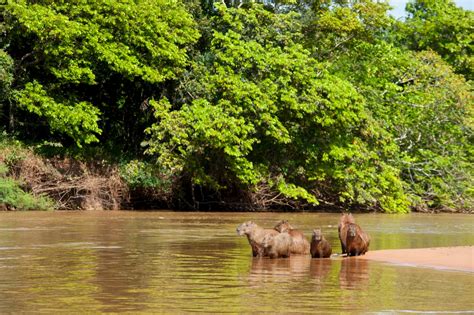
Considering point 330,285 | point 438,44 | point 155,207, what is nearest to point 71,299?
point 330,285

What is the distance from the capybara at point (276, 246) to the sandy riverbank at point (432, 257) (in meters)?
1.20

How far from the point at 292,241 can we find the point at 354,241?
969 mm

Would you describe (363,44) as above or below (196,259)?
above

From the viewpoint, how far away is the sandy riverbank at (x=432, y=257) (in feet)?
44.0

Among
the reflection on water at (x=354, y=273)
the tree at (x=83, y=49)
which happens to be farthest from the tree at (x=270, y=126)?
the reflection on water at (x=354, y=273)

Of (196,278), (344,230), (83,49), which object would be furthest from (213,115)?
(196,278)

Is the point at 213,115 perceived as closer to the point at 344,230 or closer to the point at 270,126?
the point at 270,126

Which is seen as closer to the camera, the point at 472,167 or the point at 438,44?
the point at 472,167

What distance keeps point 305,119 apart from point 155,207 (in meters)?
6.31

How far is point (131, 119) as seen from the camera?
3678 cm

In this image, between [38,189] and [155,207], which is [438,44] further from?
[38,189]

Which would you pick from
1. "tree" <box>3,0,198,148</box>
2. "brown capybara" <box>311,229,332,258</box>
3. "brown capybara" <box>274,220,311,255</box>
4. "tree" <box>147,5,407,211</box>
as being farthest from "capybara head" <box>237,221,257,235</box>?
"tree" <box>3,0,198,148</box>

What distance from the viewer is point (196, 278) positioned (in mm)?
11234

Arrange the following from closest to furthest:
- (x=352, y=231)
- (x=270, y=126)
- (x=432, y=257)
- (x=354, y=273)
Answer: (x=354, y=273) → (x=352, y=231) → (x=432, y=257) → (x=270, y=126)
